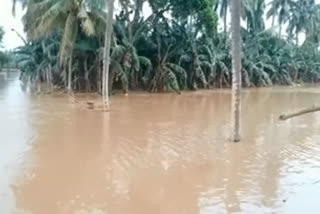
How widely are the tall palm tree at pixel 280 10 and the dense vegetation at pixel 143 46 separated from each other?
1696 mm

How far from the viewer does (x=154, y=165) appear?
27.6 feet

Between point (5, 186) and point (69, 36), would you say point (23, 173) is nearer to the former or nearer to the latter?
point (5, 186)

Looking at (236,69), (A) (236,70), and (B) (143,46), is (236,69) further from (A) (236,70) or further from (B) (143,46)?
(B) (143,46)

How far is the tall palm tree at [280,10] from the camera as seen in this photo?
124 feet

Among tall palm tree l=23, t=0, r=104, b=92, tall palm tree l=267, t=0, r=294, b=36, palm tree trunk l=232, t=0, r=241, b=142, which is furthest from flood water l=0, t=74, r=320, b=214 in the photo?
tall palm tree l=267, t=0, r=294, b=36

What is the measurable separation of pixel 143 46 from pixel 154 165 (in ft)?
59.4

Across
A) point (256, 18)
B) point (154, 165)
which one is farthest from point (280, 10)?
point (154, 165)

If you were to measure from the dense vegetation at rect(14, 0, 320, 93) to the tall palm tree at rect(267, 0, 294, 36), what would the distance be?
5.57 ft

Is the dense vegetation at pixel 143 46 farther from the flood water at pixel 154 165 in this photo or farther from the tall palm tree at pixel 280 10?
the flood water at pixel 154 165

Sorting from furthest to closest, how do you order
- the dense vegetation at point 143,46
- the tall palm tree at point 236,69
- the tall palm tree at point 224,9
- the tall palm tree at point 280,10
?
the tall palm tree at point 280,10
the tall palm tree at point 224,9
the dense vegetation at point 143,46
the tall palm tree at point 236,69

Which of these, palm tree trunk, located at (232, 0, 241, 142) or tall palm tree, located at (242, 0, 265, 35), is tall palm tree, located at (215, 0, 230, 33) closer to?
tall palm tree, located at (242, 0, 265, 35)

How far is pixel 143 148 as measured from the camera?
395 inches

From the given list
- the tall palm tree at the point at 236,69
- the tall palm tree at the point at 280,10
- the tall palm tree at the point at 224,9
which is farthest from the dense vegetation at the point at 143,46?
the tall palm tree at the point at 236,69

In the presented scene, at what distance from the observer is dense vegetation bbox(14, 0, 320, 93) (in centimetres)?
2050
